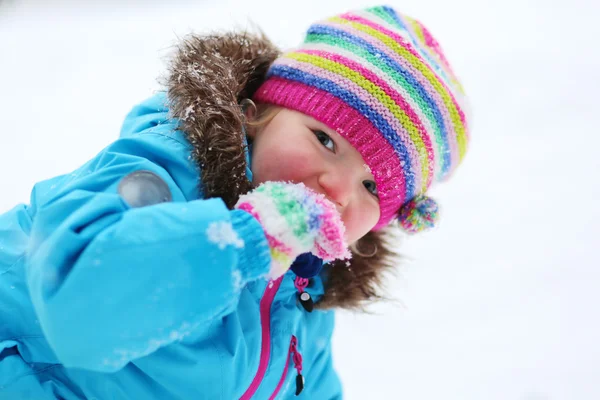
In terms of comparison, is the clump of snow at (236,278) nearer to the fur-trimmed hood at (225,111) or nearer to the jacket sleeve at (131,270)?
the jacket sleeve at (131,270)

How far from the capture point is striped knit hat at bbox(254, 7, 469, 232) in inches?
43.0

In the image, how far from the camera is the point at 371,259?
1479 millimetres

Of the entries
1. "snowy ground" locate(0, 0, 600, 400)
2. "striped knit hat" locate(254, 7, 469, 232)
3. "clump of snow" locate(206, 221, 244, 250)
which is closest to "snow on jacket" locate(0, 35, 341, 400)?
"clump of snow" locate(206, 221, 244, 250)

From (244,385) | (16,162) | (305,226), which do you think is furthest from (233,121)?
(16,162)

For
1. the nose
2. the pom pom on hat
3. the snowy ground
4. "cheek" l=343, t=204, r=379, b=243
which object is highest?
the nose

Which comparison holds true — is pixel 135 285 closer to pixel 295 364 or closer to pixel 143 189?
pixel 143 189

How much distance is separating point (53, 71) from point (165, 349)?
1681mm

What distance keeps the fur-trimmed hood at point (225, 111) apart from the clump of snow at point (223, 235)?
21 cm

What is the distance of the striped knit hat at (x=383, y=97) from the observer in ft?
3.59

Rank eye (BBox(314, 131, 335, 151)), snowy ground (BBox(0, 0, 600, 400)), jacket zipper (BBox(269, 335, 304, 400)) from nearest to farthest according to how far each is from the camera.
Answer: eye (BBox(314, 131, 335, 151))
jacket zipper (BBox(269, 335, 304, 400))
snowy ground (BBox(0, 0, 600, 400))

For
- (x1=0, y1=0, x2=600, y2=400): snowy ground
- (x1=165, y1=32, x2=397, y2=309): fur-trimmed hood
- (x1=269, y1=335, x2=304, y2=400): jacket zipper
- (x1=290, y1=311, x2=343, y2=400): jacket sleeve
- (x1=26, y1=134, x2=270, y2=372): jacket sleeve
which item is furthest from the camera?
(x1=0, y1=0, x2=600, y2=400): snowy ground

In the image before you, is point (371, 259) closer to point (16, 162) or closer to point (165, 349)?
point (165, 349)

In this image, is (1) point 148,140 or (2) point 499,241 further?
(2) point 499,241

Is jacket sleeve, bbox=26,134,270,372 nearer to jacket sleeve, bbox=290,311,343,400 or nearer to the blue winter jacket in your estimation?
the blue winter jacket
